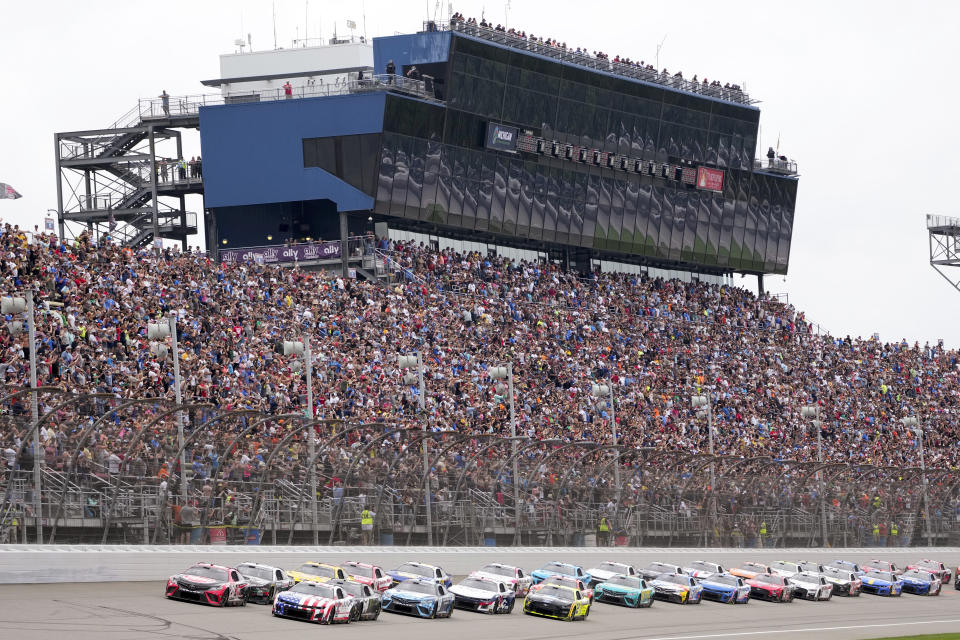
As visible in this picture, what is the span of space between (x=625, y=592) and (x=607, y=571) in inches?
62.3

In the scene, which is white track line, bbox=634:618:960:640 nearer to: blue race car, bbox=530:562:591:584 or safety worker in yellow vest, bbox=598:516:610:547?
blue race car, bbox=530:562:591:584

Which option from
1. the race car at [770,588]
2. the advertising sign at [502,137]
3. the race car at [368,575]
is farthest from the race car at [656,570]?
the advertising sign at [502,137]

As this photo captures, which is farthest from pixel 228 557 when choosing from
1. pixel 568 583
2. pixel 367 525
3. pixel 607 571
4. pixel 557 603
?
pixel 607 571

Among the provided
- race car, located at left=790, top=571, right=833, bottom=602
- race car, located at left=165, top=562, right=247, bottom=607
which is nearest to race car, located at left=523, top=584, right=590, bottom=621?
race car, located at left=165, top=562, right=247, bottom=607

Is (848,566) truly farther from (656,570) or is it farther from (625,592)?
(625,592)

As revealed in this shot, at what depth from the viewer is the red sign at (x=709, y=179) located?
94.9 meters

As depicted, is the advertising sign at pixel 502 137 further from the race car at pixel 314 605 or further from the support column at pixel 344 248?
the race car at pixel 314 605

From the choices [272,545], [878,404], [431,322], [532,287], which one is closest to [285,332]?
[431,322]

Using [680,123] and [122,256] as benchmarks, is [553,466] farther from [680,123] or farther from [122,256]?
[680,123]

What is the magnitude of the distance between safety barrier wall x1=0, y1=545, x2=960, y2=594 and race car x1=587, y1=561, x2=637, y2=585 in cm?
219

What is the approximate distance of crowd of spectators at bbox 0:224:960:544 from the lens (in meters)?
43.3

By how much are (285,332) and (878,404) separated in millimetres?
40555

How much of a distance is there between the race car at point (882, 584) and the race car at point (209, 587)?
2925 cm

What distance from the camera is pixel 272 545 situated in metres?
38.7
